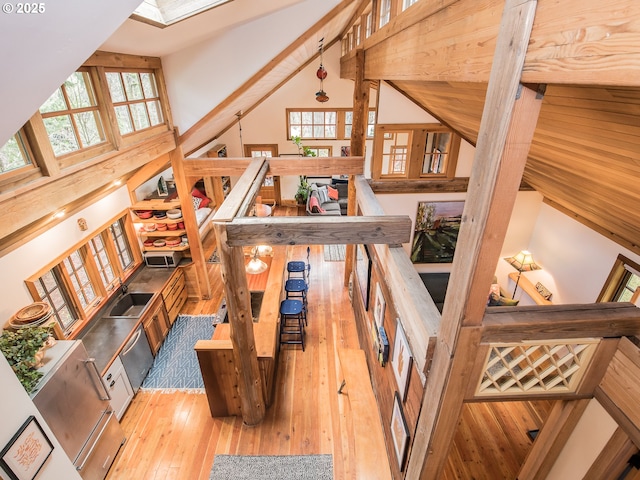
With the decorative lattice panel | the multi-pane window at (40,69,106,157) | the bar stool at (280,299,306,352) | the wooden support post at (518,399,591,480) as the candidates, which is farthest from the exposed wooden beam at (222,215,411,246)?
the bar stool at (280,299,306,352)

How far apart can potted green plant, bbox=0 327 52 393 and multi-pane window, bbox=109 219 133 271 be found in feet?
7.00

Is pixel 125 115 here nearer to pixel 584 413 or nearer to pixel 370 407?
pixel 370 407

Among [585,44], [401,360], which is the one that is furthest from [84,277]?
[585,44]

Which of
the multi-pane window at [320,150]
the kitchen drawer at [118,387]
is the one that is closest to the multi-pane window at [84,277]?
the kitchen drawer at [118,387]

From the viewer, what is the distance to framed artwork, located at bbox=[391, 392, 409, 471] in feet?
8.49

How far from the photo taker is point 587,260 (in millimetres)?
4035

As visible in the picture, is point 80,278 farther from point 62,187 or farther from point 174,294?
point 62,187

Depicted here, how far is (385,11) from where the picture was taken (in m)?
3.37

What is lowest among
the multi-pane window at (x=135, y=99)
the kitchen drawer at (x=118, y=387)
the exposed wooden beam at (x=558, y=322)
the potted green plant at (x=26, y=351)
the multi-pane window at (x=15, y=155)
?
the kitchen drawer at (x=118, y=387)

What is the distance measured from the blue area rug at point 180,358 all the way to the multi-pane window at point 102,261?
47.4 inches

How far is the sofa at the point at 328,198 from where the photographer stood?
867cm

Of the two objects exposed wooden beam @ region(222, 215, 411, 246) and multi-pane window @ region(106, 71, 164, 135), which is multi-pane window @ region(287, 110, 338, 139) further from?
exposed wooden beam @ region(222, 215, 411, 246)

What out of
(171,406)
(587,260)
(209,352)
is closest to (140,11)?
(209,352)

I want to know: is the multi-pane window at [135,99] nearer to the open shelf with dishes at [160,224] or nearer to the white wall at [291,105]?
the open shelf with dishes at [160,224]
